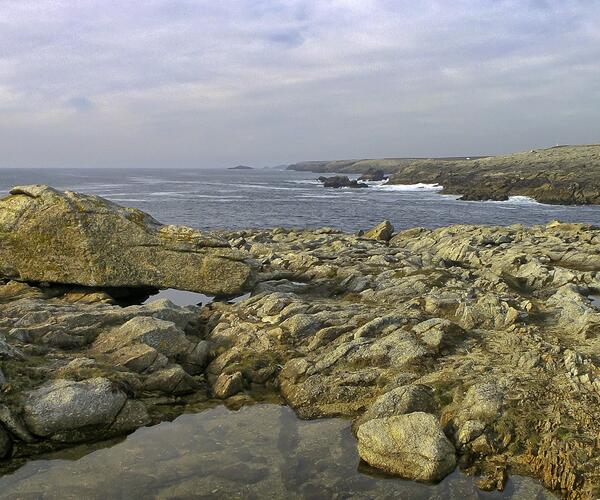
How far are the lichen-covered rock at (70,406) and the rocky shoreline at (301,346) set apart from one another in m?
0.04

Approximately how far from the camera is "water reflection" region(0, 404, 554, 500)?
10508mm

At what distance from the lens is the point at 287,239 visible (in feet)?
146

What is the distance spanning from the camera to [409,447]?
1138 cm

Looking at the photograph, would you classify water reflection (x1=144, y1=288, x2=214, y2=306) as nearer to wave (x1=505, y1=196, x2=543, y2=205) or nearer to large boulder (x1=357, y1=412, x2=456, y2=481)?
large boulder (x1=357, y1=412, x2=456, y2=481)

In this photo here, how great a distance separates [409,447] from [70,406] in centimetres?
809

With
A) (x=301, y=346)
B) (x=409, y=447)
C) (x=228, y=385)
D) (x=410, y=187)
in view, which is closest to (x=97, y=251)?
(x=228, y=385)

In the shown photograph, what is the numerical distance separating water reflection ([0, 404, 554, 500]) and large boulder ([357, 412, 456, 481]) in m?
0.25

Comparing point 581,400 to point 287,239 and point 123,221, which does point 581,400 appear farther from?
point 287,239

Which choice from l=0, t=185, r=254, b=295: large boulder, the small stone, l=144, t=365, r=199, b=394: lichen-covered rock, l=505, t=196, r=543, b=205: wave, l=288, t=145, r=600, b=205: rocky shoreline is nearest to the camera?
l=144, t=365, r=199, b=394: lichen-covered rock

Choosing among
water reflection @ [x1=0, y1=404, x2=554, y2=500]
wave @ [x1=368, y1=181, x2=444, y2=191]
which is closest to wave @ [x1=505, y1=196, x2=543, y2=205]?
wave @ [x1=368, y1=181, x2=444, y2=191]

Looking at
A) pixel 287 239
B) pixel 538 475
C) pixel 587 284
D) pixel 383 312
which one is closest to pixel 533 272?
pixel 587 284

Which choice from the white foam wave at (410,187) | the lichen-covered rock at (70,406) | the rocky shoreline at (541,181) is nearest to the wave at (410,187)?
the white foam wave at (410,187)

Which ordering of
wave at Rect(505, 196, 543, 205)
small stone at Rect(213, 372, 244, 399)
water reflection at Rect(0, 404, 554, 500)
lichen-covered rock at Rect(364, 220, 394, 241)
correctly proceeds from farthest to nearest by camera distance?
1. wave at Rect(505, 196, 543, 205)
2. lichen-covered rock at Rect(364, 220, 394, 241)
3. small stone at Rect(213, 372, 244, 399)
4. water reflection at Rect(0, 404, 554, 500)

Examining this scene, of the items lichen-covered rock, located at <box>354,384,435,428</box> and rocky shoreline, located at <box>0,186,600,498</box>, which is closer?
rocky shoreline, located at <box>0,186,600,498</box>
